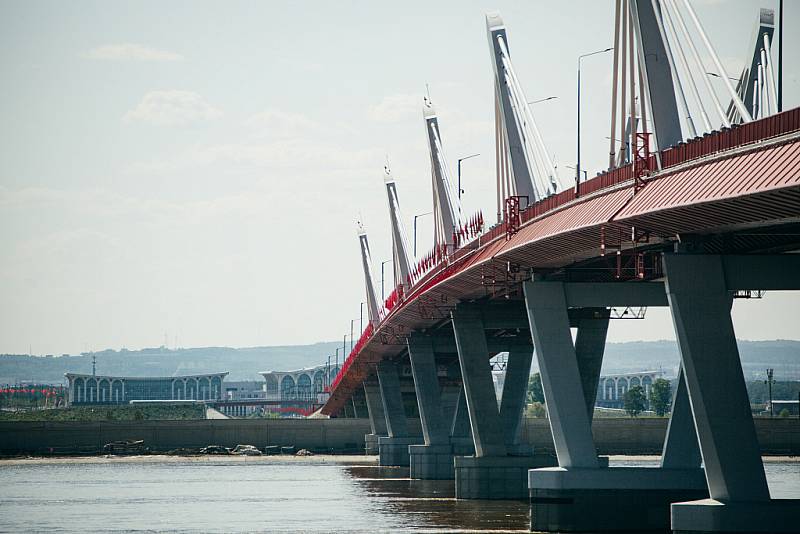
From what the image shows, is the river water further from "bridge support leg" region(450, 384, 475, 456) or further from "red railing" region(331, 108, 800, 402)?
"red railing" region(331, 108, 800, 402)

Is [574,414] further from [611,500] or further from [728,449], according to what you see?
[728,449]

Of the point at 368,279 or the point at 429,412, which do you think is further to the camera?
the point at 368,279

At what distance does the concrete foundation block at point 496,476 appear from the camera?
73.5m

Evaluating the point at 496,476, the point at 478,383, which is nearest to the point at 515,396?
the point at 478,383

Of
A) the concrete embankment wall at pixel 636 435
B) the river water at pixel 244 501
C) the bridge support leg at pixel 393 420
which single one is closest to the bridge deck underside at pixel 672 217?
the river water at pixel 244 501

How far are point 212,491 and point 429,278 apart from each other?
19.2 m

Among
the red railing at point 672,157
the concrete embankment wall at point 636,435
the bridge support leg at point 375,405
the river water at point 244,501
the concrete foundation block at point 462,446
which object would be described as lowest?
the river water at point 244,501

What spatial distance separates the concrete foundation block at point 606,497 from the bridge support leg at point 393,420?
6925 cm

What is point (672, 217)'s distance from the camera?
4047 cm

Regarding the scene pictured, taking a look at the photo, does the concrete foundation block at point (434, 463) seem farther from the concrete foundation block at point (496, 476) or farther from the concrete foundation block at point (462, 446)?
the concrete foundation block at point (496, 476)

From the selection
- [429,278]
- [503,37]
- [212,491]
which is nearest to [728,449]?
[503,37]

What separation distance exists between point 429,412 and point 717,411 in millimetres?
57404

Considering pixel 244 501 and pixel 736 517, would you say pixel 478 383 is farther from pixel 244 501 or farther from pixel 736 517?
pixel 736 517

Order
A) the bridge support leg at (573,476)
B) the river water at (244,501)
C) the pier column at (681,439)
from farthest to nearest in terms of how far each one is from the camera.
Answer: the river water at (244,501)
the pier column at (681,439)
the bridge support leg at (573,476)
